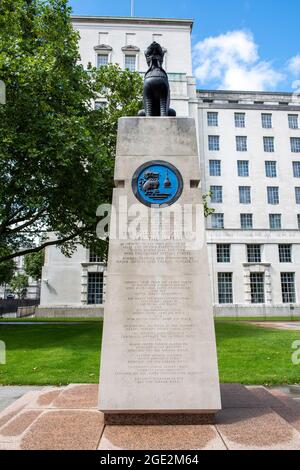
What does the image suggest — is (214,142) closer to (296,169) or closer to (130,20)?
(296,169)

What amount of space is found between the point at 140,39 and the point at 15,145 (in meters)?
38.8

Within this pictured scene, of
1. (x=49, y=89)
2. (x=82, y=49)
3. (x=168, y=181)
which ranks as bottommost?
(x=168, y=181)

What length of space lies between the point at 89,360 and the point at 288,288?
3759cm

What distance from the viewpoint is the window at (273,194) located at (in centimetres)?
5038

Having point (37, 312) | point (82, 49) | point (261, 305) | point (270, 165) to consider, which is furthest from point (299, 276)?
point (82, 49)

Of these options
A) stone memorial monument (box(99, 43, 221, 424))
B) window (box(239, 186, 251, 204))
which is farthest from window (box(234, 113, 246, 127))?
stone memorial monument (box(99, 43, 221, 424))

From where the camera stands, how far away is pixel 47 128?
17906mm

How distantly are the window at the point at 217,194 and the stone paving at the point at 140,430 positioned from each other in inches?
1727

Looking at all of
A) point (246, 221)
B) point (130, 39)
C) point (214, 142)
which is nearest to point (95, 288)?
point (246, 221)

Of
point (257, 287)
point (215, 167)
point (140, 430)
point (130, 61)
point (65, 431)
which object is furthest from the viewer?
point (215, 167)

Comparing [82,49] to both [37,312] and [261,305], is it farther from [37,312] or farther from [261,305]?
[261,305]

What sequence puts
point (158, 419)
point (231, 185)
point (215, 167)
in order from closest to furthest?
point (158, 419)
point (231, 185)
point (215, 167)

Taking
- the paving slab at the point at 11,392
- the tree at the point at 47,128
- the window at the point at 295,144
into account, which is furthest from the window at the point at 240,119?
the paving slab at the point at 11,392
